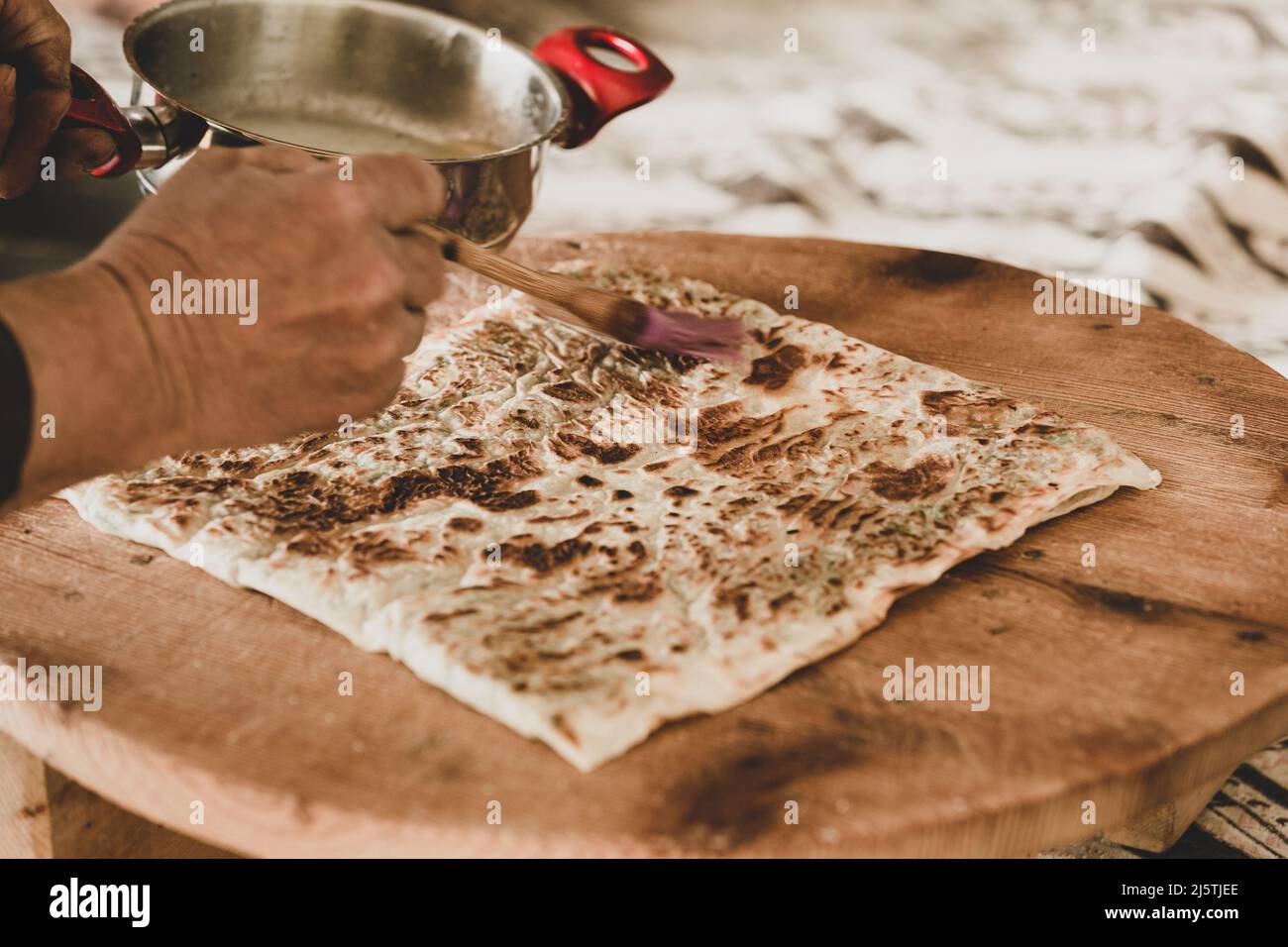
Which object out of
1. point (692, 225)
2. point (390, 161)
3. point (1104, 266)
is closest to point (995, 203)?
point (1104, 266)

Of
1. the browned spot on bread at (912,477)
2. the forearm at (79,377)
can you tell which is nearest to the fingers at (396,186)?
the forearm at (79,377)

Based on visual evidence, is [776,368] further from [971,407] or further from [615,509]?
[615,509]

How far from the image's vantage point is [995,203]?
15.7 feet

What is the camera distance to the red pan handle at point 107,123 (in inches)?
77.0

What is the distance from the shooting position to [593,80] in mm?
2438

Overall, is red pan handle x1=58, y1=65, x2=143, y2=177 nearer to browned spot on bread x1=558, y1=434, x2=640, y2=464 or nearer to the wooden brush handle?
the wooden brush handle

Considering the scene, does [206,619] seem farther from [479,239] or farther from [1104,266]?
[1104,266]

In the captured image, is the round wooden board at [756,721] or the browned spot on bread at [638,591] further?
the browned spot on bread at [638,591]

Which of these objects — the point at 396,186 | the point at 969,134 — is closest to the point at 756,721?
the point at 396,186

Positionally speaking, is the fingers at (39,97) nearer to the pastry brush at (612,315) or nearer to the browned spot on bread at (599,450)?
the pastry brush at (612,315)

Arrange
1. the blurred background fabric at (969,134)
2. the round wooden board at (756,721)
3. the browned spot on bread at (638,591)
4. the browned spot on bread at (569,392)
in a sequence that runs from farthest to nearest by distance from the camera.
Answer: the blurred background fabric at (969,134), the browned spot on bread at (569,392), the browned spot on bread at (638,591), the round wooden board at (756,721)

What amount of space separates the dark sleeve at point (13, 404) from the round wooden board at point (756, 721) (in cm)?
28

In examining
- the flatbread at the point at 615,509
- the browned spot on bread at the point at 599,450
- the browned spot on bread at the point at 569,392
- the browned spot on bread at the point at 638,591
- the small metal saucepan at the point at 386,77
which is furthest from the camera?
the small metal saucepan at the point at 386,77

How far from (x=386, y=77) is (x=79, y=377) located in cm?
132
